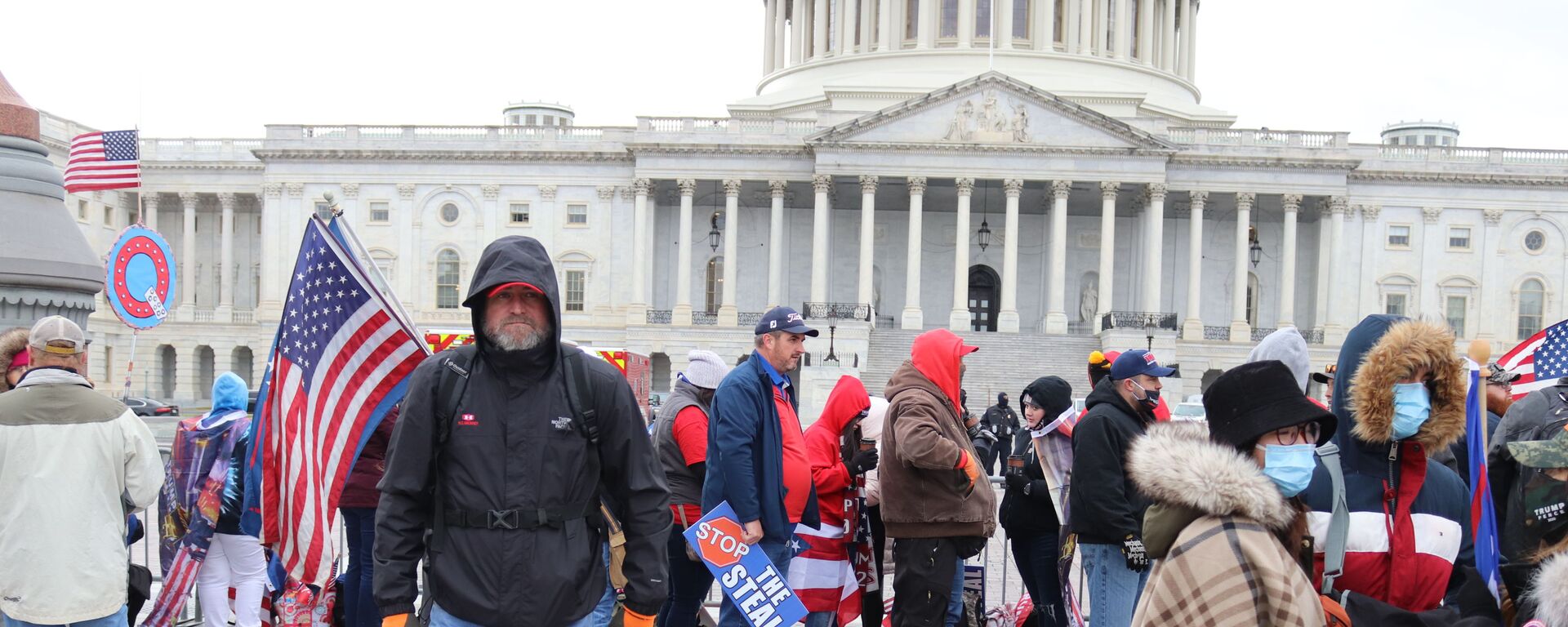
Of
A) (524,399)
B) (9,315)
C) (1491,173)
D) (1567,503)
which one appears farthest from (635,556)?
(1491,173)

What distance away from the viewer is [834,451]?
795cm

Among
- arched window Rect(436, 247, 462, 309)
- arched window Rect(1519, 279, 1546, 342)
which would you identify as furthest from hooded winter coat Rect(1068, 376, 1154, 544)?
arched window Rect(1519, 279, 1546, 342)

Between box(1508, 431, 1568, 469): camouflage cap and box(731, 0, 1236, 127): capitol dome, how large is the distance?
48.4 meters

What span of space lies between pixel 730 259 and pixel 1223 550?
150ft

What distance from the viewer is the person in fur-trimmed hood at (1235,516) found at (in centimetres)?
352

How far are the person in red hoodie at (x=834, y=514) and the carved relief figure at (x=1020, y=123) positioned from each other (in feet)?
132

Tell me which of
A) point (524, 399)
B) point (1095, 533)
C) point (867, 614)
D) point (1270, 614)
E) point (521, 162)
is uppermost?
point (521, 162)

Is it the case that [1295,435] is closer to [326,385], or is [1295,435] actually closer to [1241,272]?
[326,385]

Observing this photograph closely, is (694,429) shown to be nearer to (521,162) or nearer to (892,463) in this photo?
(892,463)

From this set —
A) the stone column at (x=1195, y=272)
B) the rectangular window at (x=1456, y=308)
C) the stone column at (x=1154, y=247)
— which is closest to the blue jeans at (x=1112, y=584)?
the stone column at (x=1154, y=247)

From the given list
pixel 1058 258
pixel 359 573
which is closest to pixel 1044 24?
pixel 1058 258

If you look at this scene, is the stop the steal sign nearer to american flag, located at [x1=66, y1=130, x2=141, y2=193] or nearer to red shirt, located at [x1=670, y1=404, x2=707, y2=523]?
red shirt, located at [x1=670, y1=404, x2=707, y2=523]

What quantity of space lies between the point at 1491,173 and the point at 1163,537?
→ 5357 cm

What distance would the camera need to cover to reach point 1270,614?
352 cm
